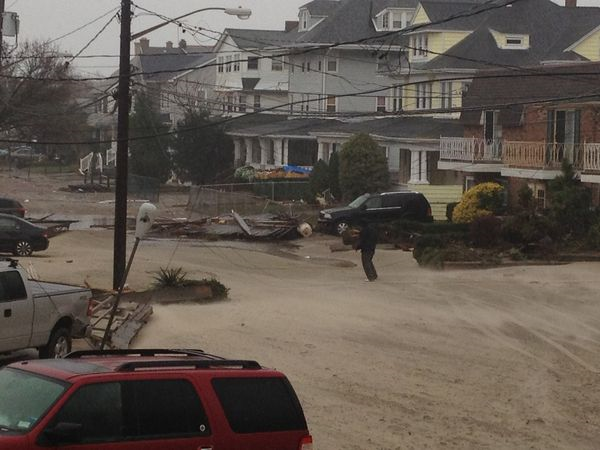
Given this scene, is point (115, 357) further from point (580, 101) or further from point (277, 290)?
point (580, 101)

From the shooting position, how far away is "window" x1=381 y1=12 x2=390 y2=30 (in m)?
73.3

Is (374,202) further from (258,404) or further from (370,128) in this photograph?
(258,404)

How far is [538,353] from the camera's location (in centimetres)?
2186

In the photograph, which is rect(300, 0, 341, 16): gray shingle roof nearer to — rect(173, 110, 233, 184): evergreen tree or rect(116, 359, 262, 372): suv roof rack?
rect(173, 110, 233, 184): evergreen tree

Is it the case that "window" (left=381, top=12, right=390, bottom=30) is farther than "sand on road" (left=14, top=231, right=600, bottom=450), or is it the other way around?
"window" (left=381, top=12, right=390, bottom=30)

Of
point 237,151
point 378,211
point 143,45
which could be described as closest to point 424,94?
point 378,211

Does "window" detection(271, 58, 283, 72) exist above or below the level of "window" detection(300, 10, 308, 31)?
below

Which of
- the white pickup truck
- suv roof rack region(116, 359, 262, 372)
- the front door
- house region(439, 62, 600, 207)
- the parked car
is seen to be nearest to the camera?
suv roof rack region(116, 359, 262, 372)

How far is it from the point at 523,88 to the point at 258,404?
38433mm

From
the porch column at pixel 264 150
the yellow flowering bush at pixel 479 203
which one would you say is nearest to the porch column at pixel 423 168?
the yellow flowering bush at pixel 479 203

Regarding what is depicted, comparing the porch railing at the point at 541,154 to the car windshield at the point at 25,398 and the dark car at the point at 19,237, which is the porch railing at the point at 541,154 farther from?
the car windshield at the point at 25,398

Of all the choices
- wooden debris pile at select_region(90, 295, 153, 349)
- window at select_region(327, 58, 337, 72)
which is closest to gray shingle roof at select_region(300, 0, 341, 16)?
window at select_region(327, 58, 337, 72)

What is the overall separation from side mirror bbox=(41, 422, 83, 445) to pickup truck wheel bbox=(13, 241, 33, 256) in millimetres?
28186

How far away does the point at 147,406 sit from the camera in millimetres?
9578
